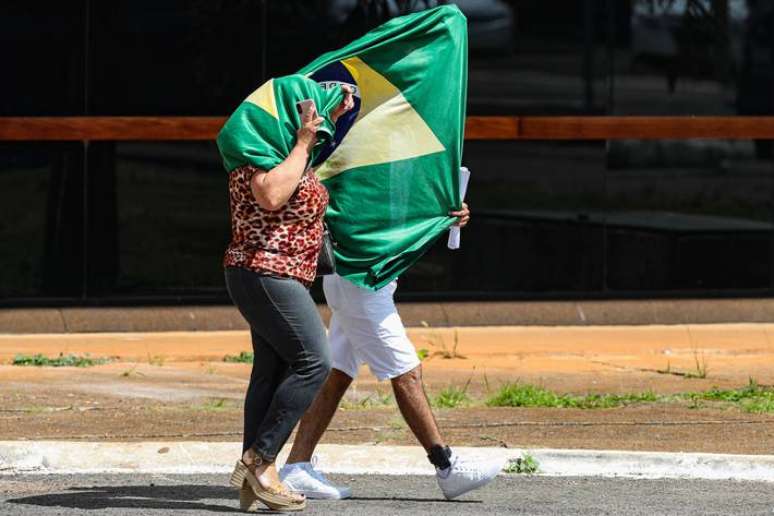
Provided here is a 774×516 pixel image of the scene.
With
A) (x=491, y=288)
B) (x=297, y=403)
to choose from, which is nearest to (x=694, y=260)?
(x=491, y=288)

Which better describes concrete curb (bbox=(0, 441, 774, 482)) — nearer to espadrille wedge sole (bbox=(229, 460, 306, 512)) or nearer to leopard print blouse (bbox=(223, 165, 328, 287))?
espadrille wedge sole (bbox=(229, 460, 306, 512))

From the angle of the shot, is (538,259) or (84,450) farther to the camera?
(538,259)

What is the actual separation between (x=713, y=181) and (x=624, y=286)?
98cm

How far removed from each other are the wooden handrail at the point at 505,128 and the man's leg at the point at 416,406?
5.82 m

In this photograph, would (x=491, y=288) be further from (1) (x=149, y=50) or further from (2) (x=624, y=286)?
(1) (x=149, y=50)

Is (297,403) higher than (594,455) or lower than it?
higher

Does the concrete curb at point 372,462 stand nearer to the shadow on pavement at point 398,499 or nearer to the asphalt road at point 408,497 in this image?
the asphalt road at point 408,497

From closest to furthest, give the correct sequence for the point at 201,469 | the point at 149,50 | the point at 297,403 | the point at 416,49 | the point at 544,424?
the point at 297,403 < the point at 416,49 < the point at 201,469 < the point at 544,424 < the point at 149,50

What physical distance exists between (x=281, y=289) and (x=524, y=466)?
1.83 metres

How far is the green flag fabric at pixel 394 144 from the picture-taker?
24.5 feet

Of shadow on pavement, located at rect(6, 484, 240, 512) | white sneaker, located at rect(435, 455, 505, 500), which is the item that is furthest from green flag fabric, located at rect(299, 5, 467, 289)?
shadow on pavement, located at rect(6, 484, 240, 512)

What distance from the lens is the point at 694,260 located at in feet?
45.3

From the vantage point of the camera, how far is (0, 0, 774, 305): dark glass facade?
12.9m

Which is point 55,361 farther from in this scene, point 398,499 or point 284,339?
point 284,339
